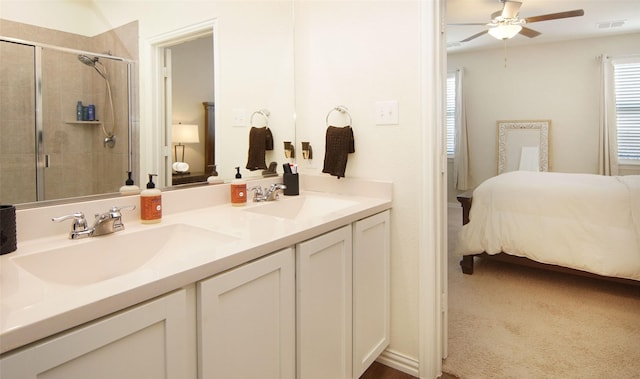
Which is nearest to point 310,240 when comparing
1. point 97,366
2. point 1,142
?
point 97,366

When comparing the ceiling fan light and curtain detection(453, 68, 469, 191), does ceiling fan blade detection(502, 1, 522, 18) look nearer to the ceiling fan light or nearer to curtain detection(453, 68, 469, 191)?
the ceiling fan light

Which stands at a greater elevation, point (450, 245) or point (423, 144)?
point (423, 144)

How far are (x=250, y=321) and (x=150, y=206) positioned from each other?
0.58 m

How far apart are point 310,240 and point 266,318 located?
306mm

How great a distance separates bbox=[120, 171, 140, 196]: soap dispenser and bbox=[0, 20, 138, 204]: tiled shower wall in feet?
0.07

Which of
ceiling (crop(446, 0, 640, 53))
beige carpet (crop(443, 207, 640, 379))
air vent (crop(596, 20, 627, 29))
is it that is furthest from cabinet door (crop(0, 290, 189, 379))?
air vent (crop(596, 20, 627, 29))

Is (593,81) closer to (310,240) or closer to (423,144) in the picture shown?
(423,144)

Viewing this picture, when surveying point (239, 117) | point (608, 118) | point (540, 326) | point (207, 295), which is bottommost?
point (540, 326)

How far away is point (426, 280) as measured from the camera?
178 centimetres

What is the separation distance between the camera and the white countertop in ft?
2.17

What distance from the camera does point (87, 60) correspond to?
4.15ft

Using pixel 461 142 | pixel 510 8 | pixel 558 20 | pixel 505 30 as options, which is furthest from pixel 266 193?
pixel 461 142

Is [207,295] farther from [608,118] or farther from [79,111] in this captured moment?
[608,118]

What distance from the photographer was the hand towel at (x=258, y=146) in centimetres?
200
